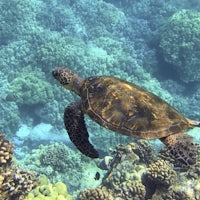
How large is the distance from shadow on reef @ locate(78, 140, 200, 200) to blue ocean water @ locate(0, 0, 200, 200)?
2 centimetres

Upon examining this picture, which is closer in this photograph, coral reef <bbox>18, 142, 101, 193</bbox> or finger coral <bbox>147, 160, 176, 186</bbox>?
finger coral <bbox>147, 160, 176, 186</bbox>

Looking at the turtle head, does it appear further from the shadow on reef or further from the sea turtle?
the shadow on reef

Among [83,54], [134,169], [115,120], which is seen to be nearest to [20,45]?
[83,54]

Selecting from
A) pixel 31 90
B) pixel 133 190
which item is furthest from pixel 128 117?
pixel 31 90

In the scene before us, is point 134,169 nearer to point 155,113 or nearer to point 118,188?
Answer: point 118,188

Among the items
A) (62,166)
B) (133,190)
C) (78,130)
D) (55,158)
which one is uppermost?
(78,130)

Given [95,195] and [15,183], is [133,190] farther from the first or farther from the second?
[15,183]

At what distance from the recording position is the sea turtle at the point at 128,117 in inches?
187

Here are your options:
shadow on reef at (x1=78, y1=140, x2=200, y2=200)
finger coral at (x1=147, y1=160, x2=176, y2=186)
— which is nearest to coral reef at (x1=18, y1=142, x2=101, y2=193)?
shadow on reef at (x1=78, y1=140, x2=200, y2=200)

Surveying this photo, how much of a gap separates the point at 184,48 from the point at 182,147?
1144 cm

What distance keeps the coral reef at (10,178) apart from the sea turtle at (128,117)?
5.38 ft

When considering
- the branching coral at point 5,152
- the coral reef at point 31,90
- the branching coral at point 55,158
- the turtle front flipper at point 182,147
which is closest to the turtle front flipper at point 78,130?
the turtle front flipper at point 182,147

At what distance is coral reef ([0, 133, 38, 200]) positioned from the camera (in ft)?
18.7

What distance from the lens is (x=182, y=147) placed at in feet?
15.1
